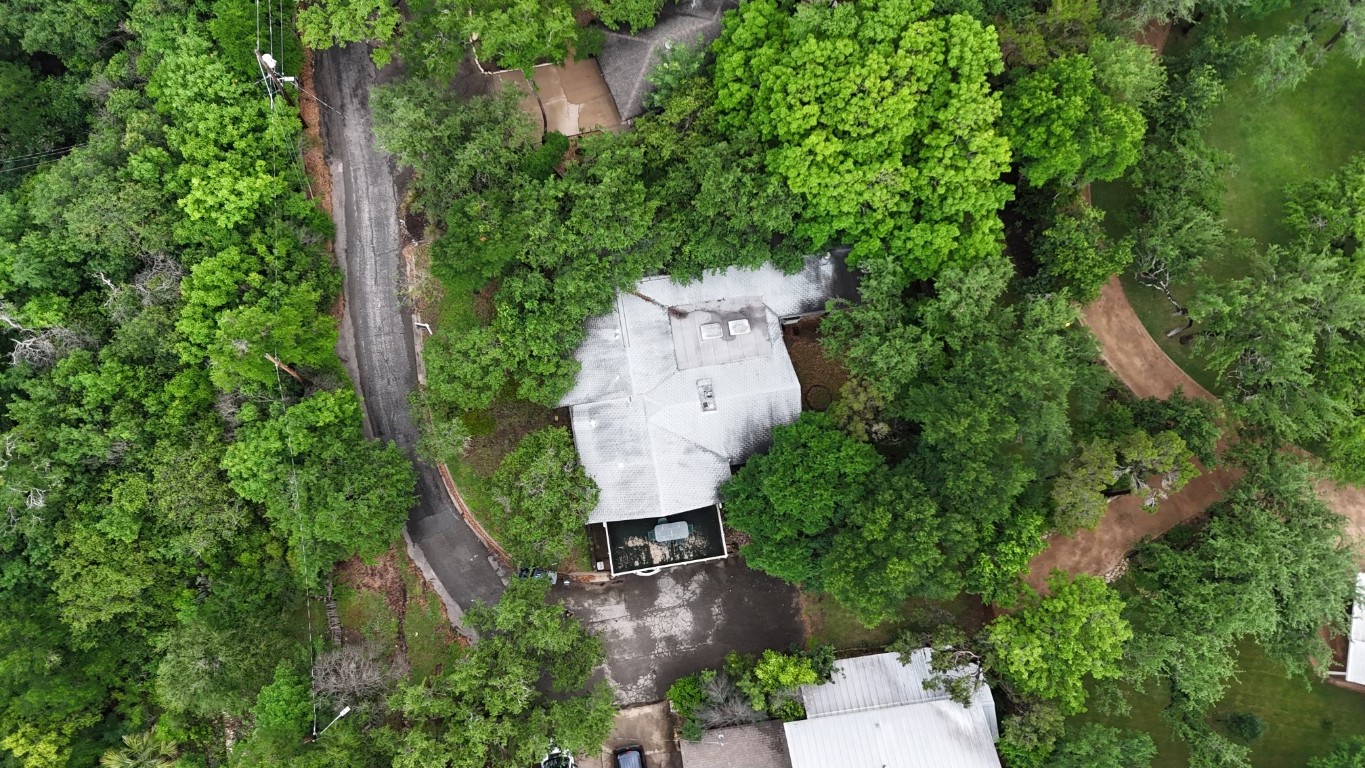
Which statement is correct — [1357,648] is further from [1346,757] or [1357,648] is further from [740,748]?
[740,748]

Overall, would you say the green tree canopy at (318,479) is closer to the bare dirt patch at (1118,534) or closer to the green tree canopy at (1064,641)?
the green tree canopy at (1064,641)

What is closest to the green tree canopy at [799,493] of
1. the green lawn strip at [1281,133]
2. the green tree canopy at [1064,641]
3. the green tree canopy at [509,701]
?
the green tree canopy at [1064,641]

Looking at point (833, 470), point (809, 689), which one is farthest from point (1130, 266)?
point (809, 689)

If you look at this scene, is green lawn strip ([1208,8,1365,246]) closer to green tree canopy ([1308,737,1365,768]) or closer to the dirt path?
the dirt path

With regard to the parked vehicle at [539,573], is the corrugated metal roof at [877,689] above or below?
below

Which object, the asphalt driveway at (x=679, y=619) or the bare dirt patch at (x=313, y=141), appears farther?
the bare dirt patch at (x=313, y=141)

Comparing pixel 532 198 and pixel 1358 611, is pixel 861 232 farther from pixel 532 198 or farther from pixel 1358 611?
pixel 1358 611

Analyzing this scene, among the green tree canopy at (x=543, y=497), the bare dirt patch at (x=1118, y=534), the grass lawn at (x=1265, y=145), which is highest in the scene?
the grass lawn at (x=1265, y=145)
